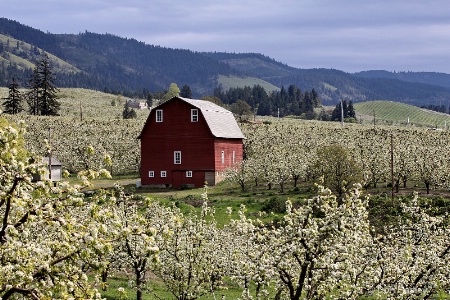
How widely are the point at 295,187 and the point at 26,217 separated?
54768 millimetres

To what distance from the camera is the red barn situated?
73.3 metres

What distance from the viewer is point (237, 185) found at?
7331 centimetres

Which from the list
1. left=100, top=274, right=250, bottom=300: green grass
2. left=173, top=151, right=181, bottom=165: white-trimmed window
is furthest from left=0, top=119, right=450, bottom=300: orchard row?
left=173, top=151, right=181, bottom=165: white-trimmed window

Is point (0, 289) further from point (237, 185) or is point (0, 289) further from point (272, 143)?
point (272, 143)

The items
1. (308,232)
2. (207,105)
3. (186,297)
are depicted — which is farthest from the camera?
(207,105)

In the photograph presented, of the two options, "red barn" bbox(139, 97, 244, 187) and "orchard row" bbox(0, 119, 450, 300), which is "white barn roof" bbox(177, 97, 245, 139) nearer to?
"red barn" bbox(139, 97, 244, 187)

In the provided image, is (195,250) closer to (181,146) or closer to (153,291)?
(153,291)

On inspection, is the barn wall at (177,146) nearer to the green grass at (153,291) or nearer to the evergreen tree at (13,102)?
the green grass at (153,291)

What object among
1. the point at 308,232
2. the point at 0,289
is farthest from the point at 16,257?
the point at 308,232

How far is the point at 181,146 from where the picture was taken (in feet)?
242

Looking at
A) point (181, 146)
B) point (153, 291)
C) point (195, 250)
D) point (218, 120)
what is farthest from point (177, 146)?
point (195, 250)

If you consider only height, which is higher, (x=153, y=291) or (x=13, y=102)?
(x=13, y=102)

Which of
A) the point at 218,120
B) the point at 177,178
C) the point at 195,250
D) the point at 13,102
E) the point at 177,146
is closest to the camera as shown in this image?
the point at 195,250

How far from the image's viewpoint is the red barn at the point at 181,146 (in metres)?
73.3
